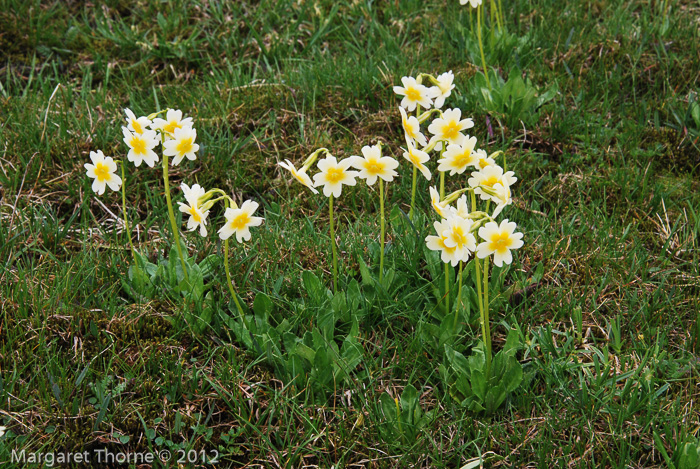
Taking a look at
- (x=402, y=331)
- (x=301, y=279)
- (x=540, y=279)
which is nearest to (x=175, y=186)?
(x=301, y=279)

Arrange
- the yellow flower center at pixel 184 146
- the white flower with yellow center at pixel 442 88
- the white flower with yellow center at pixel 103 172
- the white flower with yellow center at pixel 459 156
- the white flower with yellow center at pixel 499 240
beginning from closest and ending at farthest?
the white flower with yellow center at pixel 499 240 < the white flower with yellow center at pixel 459 156 < the yellow flower center at pixel 184 146 < the white flower with yellow center at pixel 103 172 < the white flower with yellow center at pixel 442 88

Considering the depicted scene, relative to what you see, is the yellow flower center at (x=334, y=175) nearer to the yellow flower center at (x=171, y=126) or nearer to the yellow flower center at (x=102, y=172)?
the yellow flower center at (x=171, y=126)

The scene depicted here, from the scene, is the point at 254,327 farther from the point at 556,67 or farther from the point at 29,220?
the point at 556,67

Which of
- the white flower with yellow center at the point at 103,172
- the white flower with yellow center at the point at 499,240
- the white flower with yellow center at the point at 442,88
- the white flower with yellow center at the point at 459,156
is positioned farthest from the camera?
the white flower with yellow center at the point at 442,88

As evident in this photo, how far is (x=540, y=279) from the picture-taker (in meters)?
2.67

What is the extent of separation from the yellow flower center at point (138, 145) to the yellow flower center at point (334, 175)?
0.68 meters

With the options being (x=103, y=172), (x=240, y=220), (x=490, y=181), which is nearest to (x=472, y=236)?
(x=490, y=181)

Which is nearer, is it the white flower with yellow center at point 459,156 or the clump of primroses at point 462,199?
the clump of primroses at point 462,199

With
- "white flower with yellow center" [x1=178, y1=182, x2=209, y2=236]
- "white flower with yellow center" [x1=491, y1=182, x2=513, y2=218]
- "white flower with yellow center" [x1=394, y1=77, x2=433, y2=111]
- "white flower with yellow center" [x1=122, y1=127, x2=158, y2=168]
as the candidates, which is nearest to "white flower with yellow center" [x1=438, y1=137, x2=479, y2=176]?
"white flower with yellow center" [x1=491, y1=182, x2=513, y2=218]

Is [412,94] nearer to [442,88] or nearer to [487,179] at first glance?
[442,88]

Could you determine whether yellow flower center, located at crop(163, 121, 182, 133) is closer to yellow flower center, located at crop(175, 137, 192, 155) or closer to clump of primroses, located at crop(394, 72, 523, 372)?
yellow flower center, located at crop(175, 137, 192, 155)

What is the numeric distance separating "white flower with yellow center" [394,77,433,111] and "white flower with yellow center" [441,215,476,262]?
2.60ft

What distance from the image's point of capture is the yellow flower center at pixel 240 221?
7.08 ft

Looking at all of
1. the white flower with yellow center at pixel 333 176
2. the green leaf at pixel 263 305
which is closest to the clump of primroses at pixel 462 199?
the white flower with yellow center at pixel 333 176
